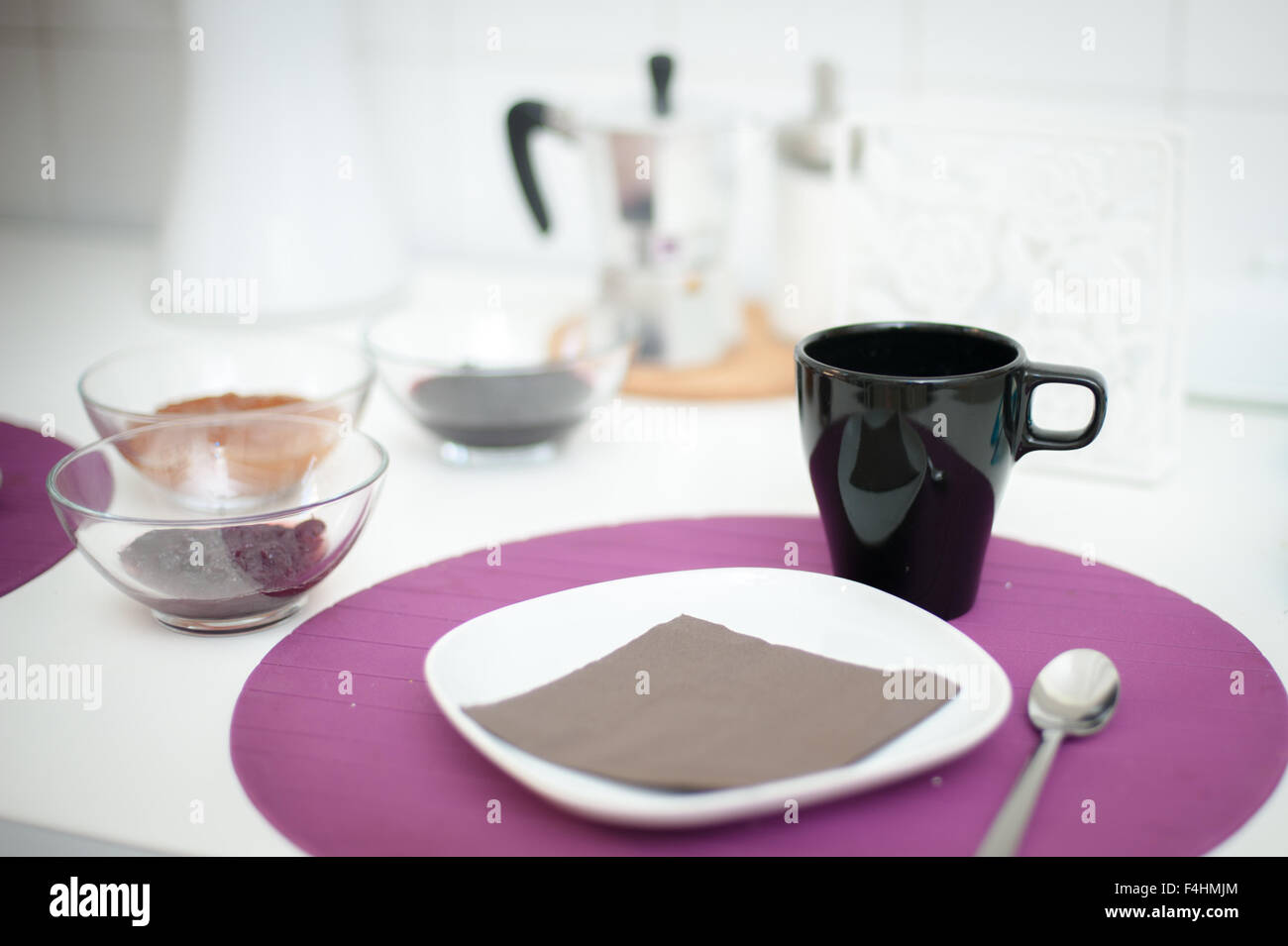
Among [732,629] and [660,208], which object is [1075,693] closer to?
[732,629]

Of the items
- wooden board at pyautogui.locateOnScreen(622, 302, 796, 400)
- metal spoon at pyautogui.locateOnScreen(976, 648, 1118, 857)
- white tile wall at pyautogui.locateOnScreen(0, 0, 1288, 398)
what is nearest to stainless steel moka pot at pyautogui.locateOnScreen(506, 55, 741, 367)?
wooden board at pyautogui.locateOnScreen(622, 302, 796, 400)

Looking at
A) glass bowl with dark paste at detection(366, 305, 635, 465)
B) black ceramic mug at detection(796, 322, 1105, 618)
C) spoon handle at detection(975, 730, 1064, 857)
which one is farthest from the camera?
glass bowl with dark paste at detection(366, 305, 635, 465)

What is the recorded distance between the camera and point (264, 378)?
841 mm

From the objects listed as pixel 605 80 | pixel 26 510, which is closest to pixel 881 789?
pixel 26 510

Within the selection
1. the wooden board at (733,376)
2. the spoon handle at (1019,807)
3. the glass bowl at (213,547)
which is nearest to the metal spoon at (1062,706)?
the spoon handle at (1019,807)

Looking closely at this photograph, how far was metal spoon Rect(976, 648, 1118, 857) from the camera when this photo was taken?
41 cm

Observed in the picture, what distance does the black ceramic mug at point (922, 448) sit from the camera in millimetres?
502

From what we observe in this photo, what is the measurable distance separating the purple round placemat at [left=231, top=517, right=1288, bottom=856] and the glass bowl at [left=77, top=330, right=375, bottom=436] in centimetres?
23

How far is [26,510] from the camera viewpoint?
2.25ft

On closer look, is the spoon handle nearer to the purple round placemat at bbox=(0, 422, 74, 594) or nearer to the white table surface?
the white table surface

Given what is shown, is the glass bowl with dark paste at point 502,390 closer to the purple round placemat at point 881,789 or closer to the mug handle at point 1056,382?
the purple round placemat at point 881,789

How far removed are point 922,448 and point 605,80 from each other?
29.2 inches
